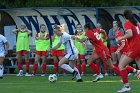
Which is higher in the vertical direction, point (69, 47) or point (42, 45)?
point (42, 45)

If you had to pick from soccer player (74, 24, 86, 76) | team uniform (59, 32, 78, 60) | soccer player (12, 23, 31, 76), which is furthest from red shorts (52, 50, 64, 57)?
team uniform (59, 32, 78, 60)

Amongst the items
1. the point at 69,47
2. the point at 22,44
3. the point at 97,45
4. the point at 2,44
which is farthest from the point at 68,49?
the point at 22,44

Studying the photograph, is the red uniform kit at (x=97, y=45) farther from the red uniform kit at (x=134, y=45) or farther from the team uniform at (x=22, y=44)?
the team uniform at (x=22, y=44)

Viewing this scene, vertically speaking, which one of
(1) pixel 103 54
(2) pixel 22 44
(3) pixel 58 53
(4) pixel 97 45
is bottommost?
(1) pixel 103 54

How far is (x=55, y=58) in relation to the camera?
27.8 meters

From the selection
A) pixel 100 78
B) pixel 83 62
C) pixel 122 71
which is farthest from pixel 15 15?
pixel 122 71

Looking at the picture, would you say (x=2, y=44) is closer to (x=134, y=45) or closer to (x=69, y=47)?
(x=69, y=47)

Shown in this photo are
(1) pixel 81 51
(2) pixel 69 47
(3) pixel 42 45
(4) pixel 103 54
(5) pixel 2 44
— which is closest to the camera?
(4) pixel 103 54

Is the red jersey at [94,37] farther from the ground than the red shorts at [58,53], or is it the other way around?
the red shorts at [58,53]

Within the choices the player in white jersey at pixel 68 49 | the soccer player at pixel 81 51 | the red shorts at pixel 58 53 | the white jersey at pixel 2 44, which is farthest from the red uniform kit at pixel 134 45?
the red shorts at pixel 58 53

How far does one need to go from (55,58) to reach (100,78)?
5.26 metres

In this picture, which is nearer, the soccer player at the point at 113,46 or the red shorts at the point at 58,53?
the soccer player at the point at 113,46

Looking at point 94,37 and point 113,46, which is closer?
point 94,37

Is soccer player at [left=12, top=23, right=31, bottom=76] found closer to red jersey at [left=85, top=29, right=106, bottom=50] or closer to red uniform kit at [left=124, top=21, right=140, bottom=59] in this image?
red jersey at [left=85, top=29, right=106, bottom=50]
